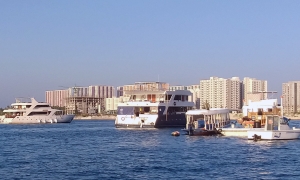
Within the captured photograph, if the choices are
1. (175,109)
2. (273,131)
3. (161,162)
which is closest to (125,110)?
(175,109)

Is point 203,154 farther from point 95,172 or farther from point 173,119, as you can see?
point 173,119

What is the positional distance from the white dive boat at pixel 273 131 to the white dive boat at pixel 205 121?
39.8ft

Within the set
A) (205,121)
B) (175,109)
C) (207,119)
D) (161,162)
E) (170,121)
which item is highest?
(175,109)

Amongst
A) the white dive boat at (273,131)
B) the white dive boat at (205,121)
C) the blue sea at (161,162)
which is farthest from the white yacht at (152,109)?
the blue sea at (161,162)

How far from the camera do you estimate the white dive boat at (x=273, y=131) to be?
52156 mm

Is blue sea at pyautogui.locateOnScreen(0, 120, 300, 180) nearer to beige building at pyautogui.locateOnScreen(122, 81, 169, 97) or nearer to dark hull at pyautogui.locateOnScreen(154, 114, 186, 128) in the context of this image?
dark hull at pyautogui.locateOnScreen(154, 114, 186, 128)

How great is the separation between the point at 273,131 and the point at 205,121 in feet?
54.8

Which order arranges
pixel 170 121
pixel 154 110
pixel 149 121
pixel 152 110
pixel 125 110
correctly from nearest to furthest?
pixel 149 121 → pixel 154 110 → pixel 152 110 → pixel 125 110 → pixel 170 121

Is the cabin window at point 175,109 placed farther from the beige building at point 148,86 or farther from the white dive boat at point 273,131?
the white dive boat at point 273,131

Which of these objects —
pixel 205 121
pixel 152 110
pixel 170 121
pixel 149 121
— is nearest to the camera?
pixel 205 121

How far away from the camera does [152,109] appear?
90562mm

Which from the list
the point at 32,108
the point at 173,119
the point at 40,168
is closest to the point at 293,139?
the point at 40,168

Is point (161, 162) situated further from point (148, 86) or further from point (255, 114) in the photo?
point (148, 86)

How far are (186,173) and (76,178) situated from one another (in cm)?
662
